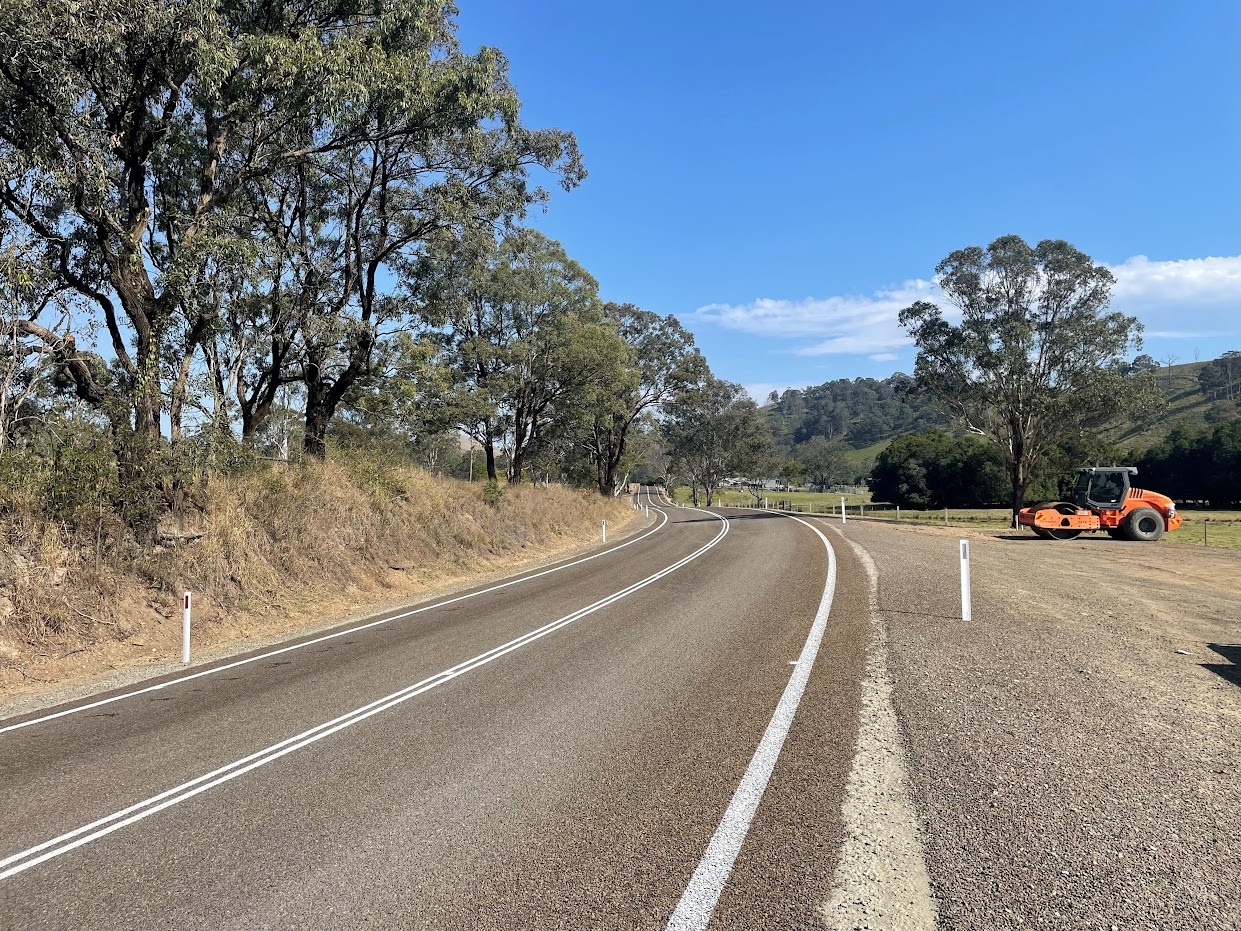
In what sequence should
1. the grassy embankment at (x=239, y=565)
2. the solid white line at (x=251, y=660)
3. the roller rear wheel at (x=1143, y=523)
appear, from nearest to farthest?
1. the solid white line at (x=251, y=660)
2. the grassy embankment at (x=239, y=565)
3. the roller rear wheel at (x=1143, y=523)

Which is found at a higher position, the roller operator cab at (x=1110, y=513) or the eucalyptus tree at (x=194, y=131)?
the eucalyptus tree at (x=194, y=131)

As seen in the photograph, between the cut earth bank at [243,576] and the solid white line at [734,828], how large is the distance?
728 cm

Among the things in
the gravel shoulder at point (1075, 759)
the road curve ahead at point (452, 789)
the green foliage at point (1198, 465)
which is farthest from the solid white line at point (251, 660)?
the green foliage at point (1198, 465)

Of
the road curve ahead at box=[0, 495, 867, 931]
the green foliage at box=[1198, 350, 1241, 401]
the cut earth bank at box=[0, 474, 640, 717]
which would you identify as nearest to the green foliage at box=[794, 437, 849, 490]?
the green foliage at box=[1198, 350, 1241, 401]

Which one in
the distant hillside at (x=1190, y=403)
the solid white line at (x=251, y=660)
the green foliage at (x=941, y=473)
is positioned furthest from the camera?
the distant hillside at (x=1190, y=403)

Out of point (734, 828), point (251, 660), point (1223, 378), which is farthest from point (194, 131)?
point (1223, 378)

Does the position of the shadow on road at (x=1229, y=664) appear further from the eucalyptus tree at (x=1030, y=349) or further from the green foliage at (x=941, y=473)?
the green foliage at (x=941, y=473)

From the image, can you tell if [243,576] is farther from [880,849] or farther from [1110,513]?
[1110,513]

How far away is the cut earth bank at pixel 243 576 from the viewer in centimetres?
855

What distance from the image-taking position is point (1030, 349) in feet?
118

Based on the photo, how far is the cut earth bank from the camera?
28.0ft

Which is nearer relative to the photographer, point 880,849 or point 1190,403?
point 880,849

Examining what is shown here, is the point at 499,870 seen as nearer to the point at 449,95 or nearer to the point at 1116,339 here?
the point at 449,95

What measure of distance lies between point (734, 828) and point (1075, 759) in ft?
7.93
